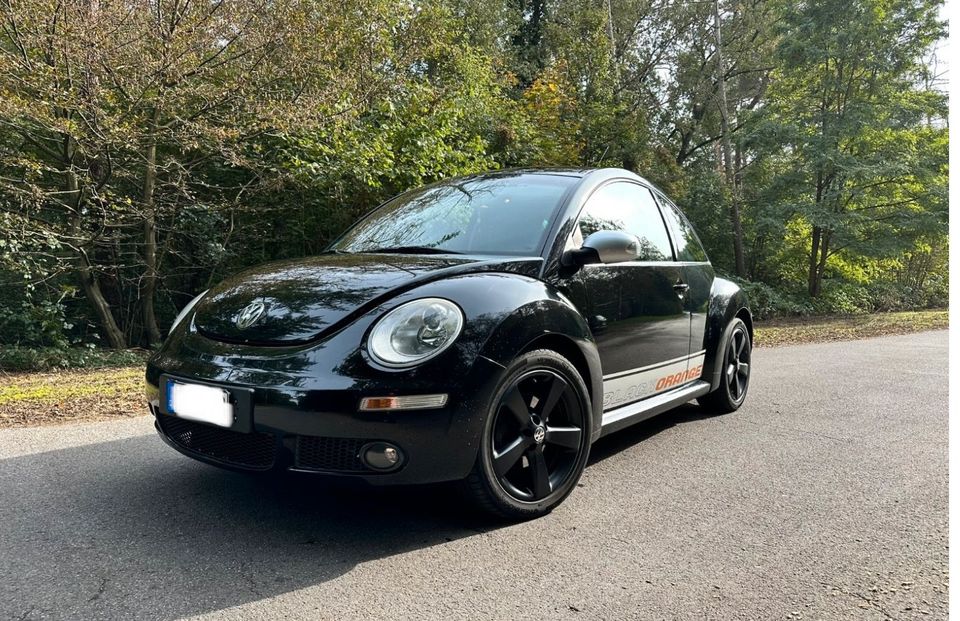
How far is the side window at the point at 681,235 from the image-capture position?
4.36 metres

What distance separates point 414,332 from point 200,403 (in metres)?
0.84

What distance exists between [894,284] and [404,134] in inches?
682

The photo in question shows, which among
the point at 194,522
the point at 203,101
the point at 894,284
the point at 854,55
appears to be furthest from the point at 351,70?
the point at 894,284

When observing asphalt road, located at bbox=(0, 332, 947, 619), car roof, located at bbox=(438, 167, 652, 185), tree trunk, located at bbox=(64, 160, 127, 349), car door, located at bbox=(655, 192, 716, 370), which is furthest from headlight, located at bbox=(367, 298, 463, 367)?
tree trunk, located at bbox=(64, 160, 127, 349)

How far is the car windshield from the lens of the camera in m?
3.30

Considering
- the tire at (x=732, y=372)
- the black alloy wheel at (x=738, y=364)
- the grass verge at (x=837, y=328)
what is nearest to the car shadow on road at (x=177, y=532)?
the tire at (x=732, y=372)

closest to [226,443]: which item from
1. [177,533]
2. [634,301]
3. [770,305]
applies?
[177,533]

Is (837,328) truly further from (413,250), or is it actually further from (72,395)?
(72,395)

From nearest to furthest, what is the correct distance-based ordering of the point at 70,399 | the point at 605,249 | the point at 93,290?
the point at 605,249
the point at 70,399
the point at 93,290

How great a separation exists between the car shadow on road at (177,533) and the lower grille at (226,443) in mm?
149

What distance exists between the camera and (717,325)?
4.55 metres

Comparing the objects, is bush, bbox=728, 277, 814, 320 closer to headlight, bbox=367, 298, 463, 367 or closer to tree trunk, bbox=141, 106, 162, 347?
tree trunk, bbox=141, 106, 162, 347

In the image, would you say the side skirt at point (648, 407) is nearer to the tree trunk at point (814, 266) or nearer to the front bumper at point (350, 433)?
the front bumper at point (350, 433)

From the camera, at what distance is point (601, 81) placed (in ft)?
62.6
